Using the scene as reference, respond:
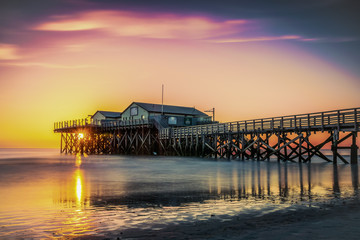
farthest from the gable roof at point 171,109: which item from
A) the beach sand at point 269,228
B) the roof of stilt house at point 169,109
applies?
the beach sand at point 269,228

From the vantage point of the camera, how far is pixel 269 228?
21.6 ft

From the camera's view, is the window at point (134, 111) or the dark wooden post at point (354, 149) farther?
the window at point (134, 111)

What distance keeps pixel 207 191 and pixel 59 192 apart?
16.0 feet

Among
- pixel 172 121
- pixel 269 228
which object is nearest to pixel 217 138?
pixel 172 121

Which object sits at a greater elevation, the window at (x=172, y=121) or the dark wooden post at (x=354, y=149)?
the window at (x=172, y=121)

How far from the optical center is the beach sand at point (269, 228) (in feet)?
20.0

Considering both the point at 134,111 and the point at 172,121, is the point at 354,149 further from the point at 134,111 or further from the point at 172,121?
the point at 134,111

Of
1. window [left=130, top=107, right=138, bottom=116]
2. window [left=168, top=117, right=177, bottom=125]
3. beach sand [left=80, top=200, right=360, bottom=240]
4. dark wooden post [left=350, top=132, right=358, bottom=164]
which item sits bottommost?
beach sand [left=80, top=200, right=360, bottom=240]

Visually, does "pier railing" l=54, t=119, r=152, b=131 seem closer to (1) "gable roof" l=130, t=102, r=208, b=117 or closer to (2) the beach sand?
(1) "gable roof" l=130, t=102, r=208, b=117

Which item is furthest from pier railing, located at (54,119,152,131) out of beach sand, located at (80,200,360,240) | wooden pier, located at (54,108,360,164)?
beach sand, located at (80,200,360,240)

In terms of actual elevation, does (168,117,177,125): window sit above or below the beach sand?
above

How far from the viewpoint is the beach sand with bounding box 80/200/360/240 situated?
20.0 ft

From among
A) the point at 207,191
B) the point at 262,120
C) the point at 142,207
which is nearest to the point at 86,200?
the point at 142,207

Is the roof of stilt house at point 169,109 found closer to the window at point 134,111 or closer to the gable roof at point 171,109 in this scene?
the gable roof at point 171,109
